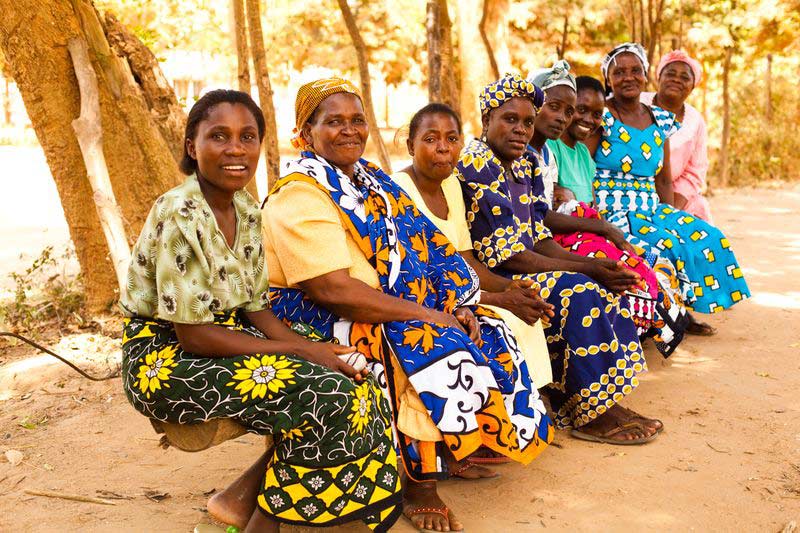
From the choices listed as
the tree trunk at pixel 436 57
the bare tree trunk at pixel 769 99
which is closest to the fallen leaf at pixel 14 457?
the tree trunk at pixel 436 57

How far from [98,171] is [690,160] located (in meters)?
4.44

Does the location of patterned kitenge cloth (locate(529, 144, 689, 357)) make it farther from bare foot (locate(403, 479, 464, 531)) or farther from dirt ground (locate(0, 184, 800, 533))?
bare foot (locate(403, 479, 464, 531))

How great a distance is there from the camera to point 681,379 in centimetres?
479

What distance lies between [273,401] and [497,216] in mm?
1853

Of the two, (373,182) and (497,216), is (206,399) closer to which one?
(373,182)

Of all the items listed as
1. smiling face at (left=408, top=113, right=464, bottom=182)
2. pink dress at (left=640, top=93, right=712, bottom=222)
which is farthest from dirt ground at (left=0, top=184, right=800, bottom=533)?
smiling face at (left=408, top=113, right=464, bottom=182)

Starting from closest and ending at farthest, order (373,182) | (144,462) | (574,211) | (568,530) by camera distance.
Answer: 1. (568,530)
2. (373,182)
3. (144,462)
4. (574,211)

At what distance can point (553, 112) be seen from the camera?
4562 mm

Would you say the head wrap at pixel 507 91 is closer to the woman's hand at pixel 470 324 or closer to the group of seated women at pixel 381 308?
the group of seated women at pixel 381 308

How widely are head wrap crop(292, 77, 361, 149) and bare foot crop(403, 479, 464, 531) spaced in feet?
4.94

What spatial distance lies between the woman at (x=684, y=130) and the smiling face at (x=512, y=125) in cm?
232

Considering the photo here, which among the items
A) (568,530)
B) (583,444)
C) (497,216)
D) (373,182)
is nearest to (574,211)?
(497,216)

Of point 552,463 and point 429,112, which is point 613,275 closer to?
point 552,463

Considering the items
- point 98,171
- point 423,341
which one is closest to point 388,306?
point 423,341
